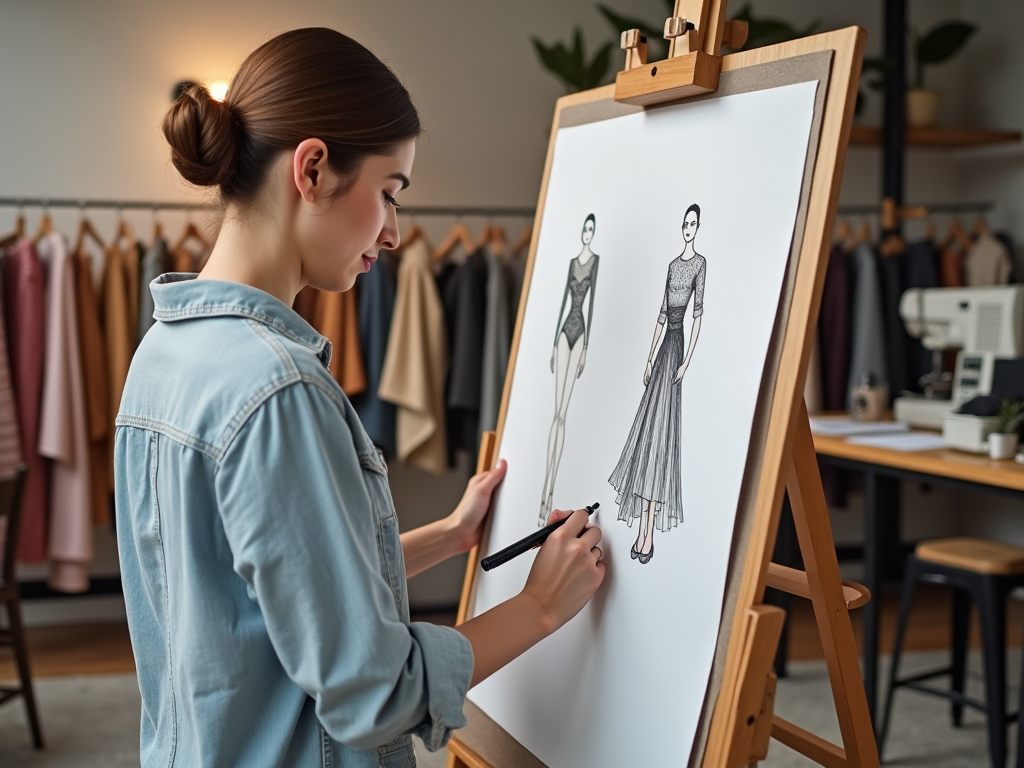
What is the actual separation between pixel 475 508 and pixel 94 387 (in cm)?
227

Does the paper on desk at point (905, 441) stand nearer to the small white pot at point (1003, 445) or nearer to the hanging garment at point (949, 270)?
the small white pot at point (1003, 445)

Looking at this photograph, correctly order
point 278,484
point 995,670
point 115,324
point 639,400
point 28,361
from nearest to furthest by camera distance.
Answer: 1. point 278,484
2. point 639,400
3. point 995,670
4. point 28,361
5. point 115,324

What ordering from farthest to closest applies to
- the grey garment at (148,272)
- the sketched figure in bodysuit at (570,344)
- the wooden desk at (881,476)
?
the grey garment at (148,272), the wooden desk at (881,476), the sketched figure in bodysuit at (570,344)

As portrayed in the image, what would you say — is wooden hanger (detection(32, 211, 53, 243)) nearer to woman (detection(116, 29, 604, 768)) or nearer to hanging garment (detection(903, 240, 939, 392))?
woman (detection(116, 29, 604, 768))

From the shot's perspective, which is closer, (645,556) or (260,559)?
(260,559)

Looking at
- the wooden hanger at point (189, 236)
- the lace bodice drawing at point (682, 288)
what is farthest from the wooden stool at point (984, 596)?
the wooden hanger at point (189, 236)

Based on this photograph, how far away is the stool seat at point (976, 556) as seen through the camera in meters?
2.48

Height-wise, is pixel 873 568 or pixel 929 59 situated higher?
pixel 929 59

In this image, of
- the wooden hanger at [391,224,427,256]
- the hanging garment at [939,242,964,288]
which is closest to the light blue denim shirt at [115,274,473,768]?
the wooden hanger at [391,224,427,256]

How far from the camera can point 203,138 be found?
3.26ft

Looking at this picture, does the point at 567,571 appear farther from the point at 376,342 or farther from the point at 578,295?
the point at 376,342

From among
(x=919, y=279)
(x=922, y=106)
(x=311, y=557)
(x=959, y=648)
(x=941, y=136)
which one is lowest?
(x=959, y=648)

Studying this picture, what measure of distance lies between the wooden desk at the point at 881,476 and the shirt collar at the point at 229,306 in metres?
1.80

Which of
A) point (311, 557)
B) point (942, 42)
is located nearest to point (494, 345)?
point (942, 42)
